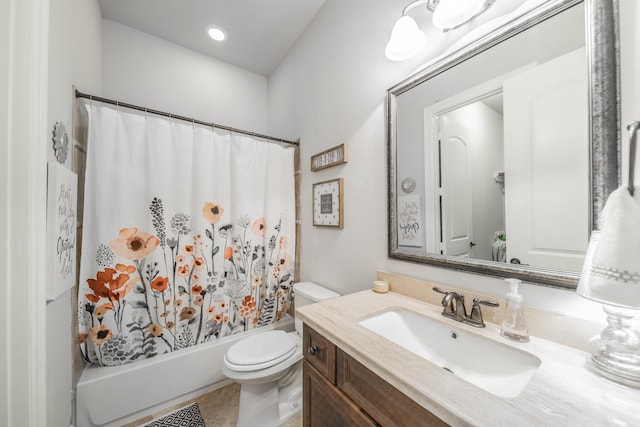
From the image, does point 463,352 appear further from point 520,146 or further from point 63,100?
point 63,100

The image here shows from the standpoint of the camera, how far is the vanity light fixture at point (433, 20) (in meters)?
0.87

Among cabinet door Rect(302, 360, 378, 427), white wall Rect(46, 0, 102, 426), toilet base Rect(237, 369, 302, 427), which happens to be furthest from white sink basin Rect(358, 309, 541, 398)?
white wall Rect(46, 0, 102, 426)

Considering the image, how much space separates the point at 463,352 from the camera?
78 centimetres

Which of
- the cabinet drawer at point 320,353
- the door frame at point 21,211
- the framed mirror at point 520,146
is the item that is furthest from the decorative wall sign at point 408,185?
the door frame at point 21,211

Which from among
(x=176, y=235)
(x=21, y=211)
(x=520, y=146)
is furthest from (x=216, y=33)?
(x=520, y=146)

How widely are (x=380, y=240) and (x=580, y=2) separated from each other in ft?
3.49

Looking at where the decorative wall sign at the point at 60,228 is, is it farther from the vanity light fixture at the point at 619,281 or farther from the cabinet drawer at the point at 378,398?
the vanity light fixture at the point at 619,281

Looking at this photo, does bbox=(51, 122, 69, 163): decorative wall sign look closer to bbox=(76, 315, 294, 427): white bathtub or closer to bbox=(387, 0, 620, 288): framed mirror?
bbox=(76, 315, 294, 427): white bathtub

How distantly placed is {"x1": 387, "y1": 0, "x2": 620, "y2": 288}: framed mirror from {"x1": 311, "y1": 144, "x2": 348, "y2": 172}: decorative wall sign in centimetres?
46

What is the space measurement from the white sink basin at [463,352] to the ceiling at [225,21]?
2.13 metres

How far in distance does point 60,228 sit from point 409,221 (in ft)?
4.97

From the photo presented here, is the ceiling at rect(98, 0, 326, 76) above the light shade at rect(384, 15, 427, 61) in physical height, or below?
above

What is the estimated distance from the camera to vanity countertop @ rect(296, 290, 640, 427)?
0.43m

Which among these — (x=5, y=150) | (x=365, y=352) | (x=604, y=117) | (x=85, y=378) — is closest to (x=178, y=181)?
(x=5, y=150)
